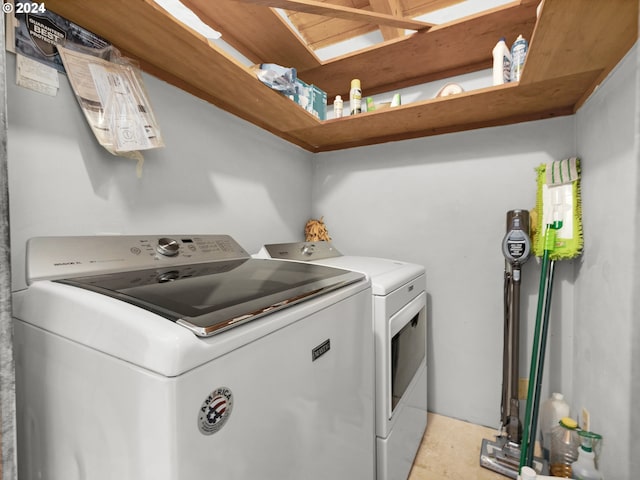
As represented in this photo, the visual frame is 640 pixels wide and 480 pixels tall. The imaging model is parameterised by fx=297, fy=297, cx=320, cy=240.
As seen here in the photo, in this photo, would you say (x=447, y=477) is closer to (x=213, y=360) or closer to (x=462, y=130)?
(x=213, y=360)

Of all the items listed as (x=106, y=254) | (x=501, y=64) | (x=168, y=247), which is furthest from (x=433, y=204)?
(x=106, y=254)

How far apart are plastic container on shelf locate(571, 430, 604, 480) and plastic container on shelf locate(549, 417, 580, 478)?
122 millimetres

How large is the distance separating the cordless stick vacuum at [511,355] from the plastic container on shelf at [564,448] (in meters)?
0.16

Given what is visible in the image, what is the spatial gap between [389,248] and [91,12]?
184 cm

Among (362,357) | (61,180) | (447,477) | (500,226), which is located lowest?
(447,477)

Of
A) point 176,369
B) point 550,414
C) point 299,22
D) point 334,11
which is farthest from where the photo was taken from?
point 299,22

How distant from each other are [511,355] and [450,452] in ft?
2.08

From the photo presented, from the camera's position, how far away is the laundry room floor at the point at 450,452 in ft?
4.93

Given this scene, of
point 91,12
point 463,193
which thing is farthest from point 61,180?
point 463,193

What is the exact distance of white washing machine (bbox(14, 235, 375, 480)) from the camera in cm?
48

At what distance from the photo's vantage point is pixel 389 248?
2.08 metres

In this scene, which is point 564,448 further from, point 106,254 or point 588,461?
point 106,254

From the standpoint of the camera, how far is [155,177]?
126 centimetres

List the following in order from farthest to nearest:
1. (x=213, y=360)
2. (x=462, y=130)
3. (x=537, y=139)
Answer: (x=462, y=130) < (x=537, y=139) < (x=213, y=360)
